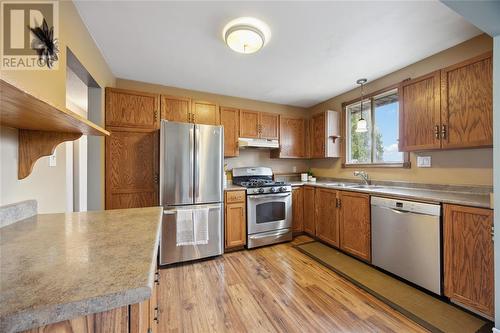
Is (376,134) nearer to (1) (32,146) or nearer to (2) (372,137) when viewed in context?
(2) (372,137)

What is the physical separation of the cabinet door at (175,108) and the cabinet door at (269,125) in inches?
49.0

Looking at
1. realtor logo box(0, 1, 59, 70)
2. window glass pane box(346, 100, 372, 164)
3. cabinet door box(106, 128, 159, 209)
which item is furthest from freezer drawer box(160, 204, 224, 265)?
window glass pane box(346, 100, 372, 164)

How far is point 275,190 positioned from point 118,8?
2629 millimetres

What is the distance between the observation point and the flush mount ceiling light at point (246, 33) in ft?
5.65

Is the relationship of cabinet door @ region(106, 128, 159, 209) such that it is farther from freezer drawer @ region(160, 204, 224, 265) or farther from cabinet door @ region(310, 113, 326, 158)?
cabinet door @ region(310, 113, 326, 158)

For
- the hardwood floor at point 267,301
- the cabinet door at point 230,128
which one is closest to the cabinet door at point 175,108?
the cabinet door at point 230,128

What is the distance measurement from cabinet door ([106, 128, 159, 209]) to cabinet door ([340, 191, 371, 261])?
2.48m

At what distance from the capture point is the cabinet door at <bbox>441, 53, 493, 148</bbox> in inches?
67.1

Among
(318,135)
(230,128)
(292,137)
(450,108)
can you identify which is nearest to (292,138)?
(292,137)

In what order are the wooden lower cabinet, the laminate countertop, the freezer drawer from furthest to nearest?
the wooden lower cabinet
the freezer drawer
the laminate countertop

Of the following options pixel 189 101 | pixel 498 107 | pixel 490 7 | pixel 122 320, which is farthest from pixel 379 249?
pixel 189 101

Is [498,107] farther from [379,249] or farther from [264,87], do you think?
[264,87]

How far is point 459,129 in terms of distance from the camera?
1.88m

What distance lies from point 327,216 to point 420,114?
5.45 ft
